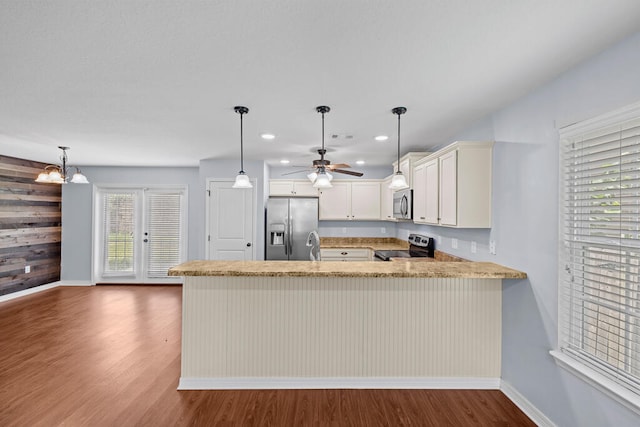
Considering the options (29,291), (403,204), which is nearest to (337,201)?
(403,204)

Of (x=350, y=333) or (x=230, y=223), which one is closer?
(x=350, y=333)

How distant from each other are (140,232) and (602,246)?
263 inches

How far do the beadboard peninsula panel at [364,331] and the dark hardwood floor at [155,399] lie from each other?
0.18m

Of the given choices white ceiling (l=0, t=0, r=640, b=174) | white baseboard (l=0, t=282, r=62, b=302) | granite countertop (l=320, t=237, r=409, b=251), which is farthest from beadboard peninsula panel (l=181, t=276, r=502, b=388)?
white baseboard (l=0, t=282, r=62, b=302)

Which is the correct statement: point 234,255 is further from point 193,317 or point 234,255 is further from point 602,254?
point 602,254

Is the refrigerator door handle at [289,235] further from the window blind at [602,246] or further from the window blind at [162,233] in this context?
the window blind at [602,246]

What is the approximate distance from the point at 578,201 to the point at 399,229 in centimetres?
370

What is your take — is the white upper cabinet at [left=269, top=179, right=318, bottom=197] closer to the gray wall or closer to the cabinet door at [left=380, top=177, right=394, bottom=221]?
the cabinet door at [left=380, top=177, right=394, bottom=221]

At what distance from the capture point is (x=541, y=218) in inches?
84.6

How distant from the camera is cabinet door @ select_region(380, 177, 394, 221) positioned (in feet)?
16.7

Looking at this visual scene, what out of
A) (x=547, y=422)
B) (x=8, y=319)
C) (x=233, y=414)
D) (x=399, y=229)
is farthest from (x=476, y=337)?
(x=8, y=319)

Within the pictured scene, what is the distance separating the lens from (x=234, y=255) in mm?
5172

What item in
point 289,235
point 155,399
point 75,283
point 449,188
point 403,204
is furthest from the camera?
point 75,283

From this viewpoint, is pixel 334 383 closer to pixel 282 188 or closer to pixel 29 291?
pixel 282 188
